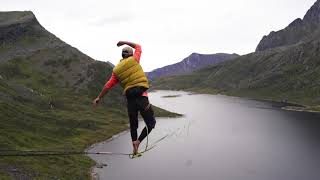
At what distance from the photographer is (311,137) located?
127 metres

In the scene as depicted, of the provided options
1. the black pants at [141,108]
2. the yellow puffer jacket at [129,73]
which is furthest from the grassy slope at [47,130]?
the yellow puffer jacket at [129,73]

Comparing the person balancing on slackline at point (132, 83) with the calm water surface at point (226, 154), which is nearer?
the person balancing on slackline at point (132, 83)

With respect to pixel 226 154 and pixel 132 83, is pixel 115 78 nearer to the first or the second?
pixel 132 83

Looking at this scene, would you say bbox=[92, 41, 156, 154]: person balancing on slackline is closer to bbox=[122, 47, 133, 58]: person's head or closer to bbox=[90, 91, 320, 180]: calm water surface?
bbox=[122, 47, 133, 58]: person's head

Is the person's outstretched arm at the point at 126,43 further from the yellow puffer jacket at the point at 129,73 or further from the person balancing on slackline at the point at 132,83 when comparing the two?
the yellow puffer jacket at the point at 129,73

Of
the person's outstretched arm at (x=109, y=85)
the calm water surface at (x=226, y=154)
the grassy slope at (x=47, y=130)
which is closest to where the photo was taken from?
the person's outstretched arm at (x=109, y=85)

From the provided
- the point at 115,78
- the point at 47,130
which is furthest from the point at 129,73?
the point at 47,130

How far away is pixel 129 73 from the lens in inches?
578

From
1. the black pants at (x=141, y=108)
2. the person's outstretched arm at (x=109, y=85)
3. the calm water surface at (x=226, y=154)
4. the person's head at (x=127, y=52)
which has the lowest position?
the calm water surface at (x=226, y=154)

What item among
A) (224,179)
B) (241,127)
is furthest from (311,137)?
(224,179)

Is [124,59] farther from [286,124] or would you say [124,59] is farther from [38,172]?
[286,124]

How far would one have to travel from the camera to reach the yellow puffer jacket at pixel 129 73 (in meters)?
14.6

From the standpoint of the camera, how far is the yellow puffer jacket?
14594 millimetres

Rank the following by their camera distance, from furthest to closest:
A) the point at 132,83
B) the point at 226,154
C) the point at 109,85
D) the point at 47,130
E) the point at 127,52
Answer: the point at 47,130 → the point at 226,154 → the point at 127,52 → the point at 132,83 → the point at 109,85
